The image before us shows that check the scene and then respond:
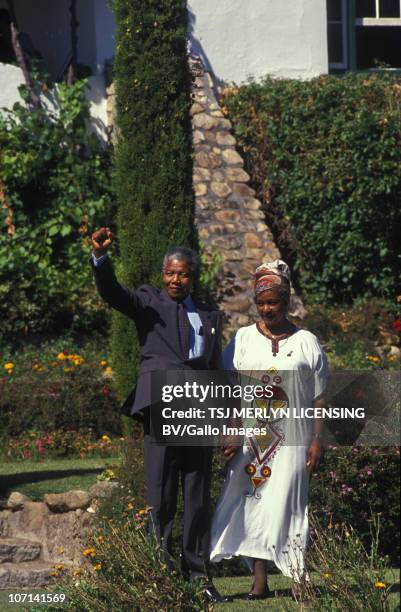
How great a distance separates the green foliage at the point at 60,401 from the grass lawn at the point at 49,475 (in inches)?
21.7

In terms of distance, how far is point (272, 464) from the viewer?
6.99 meters

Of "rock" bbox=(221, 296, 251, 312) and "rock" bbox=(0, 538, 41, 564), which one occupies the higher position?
"rock" bbox=(221, 296, 251, 312)

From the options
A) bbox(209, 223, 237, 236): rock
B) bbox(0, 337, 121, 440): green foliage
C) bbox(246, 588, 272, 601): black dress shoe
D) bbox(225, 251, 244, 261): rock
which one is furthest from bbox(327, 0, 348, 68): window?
bbox(246, 588, 272, 601): black dress shoe

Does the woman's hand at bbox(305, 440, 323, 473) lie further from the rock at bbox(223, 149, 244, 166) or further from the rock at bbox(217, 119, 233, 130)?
the rock at bbox(217, 119, 233, 130)

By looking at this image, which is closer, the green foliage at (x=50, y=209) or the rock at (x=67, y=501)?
the rock at (x=67, y=501)

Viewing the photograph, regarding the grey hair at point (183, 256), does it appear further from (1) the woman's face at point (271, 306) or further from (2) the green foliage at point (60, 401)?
(2) the green foliage at point (60, 401)

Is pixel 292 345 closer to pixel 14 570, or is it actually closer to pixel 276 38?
pixel 14 570

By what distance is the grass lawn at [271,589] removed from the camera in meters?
6.26

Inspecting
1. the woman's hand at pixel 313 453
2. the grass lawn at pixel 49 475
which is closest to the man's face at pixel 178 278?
the woman's hand at pixel 313 453

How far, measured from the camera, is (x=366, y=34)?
16.9 metres

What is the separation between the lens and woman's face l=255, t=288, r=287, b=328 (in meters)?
6.97

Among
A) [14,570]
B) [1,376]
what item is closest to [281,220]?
[1,376]

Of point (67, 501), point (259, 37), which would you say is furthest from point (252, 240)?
point (67, 501)

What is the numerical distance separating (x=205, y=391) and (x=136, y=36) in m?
5.28
